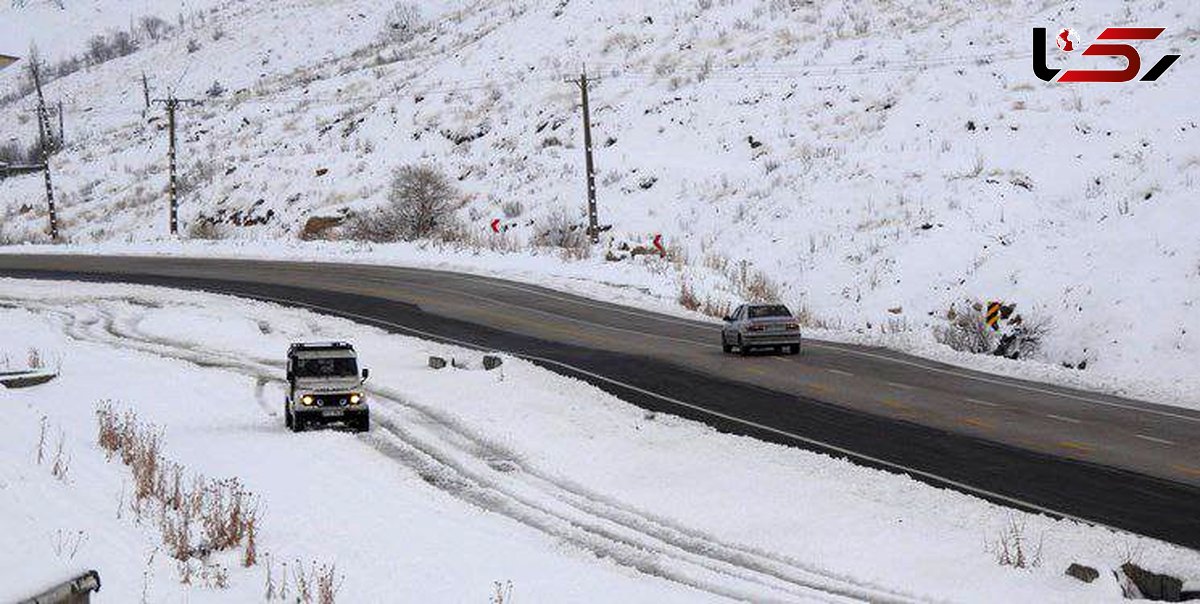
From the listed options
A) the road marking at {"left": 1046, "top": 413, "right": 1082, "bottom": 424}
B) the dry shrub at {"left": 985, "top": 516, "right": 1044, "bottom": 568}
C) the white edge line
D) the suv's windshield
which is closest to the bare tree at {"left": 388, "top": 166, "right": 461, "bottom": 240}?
the white edge line

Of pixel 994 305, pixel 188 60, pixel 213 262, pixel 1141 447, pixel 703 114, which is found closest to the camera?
pixel 1141 447

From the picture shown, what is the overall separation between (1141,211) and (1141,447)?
19699mm

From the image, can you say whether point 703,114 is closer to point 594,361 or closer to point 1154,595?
point 594,361

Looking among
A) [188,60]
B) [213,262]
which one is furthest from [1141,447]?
Answer: [188,60]

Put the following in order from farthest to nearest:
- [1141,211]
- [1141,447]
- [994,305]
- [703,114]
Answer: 1. [703,114]
2. [1141,211]
3. [994,305]
4. [1141,447]

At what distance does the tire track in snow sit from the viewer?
1343 centimetres

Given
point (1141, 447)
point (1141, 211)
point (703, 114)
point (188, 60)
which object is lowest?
point (1141, 447)

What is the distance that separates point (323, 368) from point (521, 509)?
6970mm

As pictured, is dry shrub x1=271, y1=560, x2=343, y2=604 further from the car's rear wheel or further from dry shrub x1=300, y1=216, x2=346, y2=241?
dry shrub x1=300, y1=216, x2=346, y2=241

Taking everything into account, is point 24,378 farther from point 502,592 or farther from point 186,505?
point 502,592

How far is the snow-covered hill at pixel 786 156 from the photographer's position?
122 ft

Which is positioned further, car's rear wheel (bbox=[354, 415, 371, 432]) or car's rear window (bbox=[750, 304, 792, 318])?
car's rear window (bbox=[750, 304, 792, 318])

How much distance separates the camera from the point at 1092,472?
18031mm

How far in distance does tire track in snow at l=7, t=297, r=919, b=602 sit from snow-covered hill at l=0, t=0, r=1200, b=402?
1390 cm
